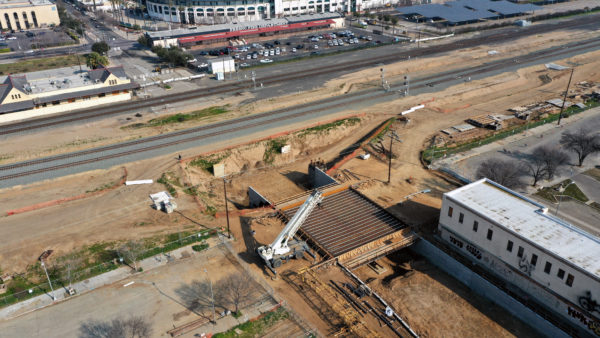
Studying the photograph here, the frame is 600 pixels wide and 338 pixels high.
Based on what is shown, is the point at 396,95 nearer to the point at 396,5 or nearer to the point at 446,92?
the point at 446,92

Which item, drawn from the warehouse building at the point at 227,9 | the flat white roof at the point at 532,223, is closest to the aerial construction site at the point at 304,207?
the flat white roof at the point at 532,223

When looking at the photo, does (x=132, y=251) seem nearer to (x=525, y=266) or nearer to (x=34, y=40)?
(x=525, y=266)

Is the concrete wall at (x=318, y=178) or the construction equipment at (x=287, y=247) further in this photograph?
the concrete wall at (x=318, y=178)

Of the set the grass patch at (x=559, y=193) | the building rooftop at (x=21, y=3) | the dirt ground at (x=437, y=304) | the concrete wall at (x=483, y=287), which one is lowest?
the dirt ground at (x=437, y=304)

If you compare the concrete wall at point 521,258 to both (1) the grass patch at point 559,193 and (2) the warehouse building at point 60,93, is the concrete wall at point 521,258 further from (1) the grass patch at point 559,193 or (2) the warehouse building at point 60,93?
(2) the warehouse building at point 60,93

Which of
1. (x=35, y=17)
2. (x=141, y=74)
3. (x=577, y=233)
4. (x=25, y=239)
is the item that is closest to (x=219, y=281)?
(x=25, y=239)

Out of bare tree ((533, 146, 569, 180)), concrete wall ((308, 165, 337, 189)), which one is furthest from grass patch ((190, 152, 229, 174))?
bare tree ((533, 146, 569, 180))

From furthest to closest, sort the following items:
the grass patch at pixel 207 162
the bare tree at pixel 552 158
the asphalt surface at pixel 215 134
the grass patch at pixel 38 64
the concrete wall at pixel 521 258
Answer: the grass patch at pixel 38 64 < the grass patch at pixel 207 162 < the asphalt surface at pixel 215 134 < the bare tree at pixel 552 158 < the concrete wall at pixel 521 258
